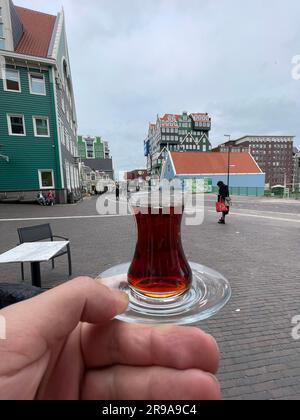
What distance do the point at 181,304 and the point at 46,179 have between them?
853 inches

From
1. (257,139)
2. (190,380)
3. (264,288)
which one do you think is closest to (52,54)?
(264,288)

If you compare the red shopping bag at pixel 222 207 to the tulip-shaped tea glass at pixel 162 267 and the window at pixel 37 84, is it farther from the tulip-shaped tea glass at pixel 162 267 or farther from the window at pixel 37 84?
the window at pixel 37 84

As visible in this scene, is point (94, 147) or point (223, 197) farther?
point (94, 147)

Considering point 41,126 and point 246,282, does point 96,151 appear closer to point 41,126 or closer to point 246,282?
point 41,126

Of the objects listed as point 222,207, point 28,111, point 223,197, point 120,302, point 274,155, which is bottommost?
point 222,207

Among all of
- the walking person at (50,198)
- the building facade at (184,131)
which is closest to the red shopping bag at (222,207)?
the walking person at (50,198)

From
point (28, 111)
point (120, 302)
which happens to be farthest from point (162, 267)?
point (28, 111)

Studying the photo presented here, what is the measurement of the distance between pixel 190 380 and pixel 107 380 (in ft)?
1.17

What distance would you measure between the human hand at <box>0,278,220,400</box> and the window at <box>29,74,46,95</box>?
75.1ft

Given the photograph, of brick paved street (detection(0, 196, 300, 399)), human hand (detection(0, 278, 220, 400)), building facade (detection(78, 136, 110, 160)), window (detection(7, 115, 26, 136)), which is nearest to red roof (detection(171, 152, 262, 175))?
window (detection(7, 115, 26, 136))

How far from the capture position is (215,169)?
166 feet

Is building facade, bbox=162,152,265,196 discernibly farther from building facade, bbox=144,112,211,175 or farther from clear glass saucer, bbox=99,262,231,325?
clear glass saucer, bbox=99,262,231,325

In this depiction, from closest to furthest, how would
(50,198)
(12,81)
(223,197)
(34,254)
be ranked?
(34,254) → (223,197) → (12,81) → (50,198)

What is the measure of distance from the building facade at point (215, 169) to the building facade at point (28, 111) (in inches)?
1161
